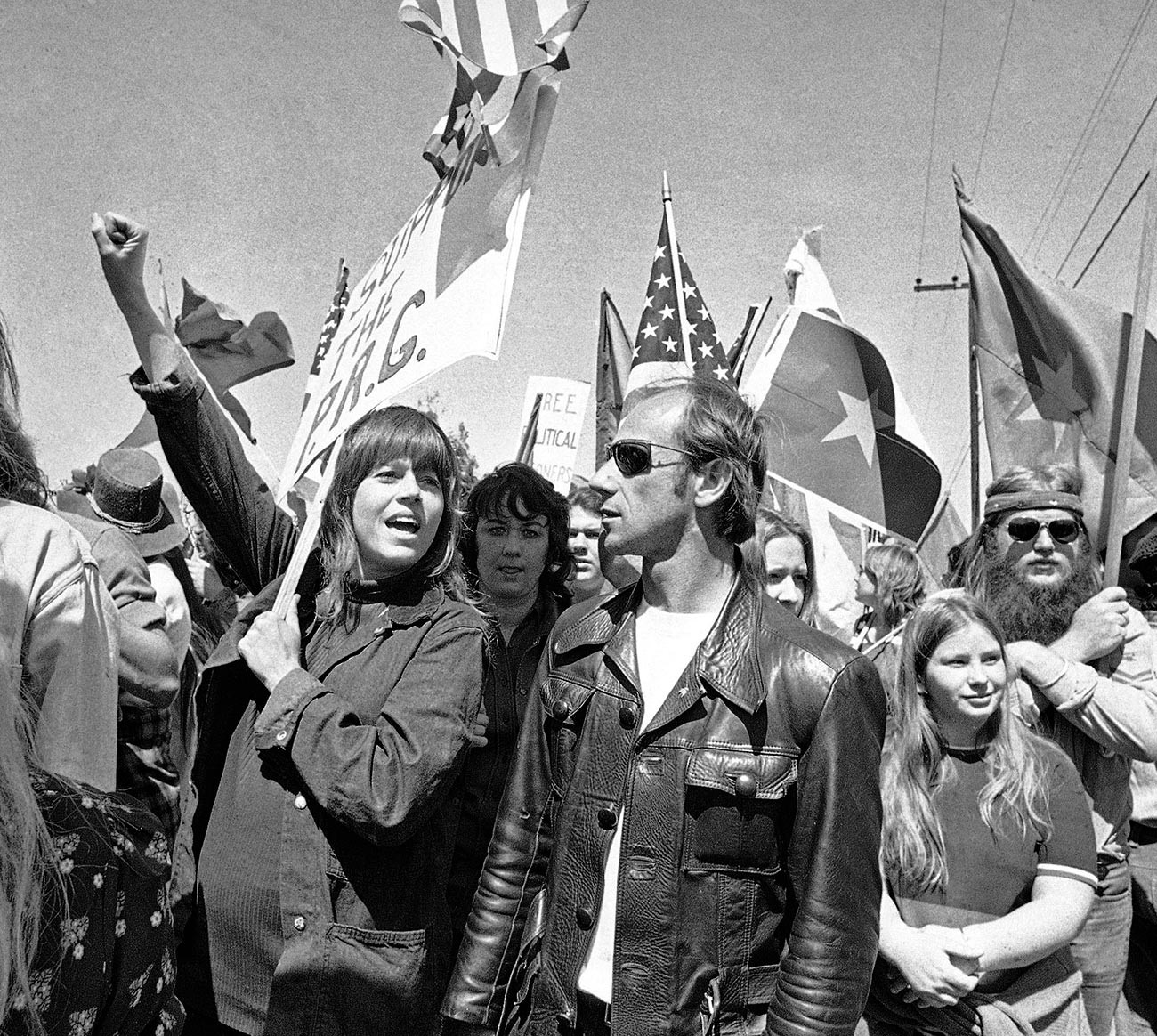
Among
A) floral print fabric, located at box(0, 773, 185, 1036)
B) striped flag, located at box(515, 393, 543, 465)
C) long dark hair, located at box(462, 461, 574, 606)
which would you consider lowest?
floral print fabric, located at box(0, 773, 185, 1036)

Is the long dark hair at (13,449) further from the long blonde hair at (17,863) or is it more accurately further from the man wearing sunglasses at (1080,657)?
the man wearing sunglasses at (1080,657)

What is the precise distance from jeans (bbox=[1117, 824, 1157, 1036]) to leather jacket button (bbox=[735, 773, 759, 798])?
2.67 metres

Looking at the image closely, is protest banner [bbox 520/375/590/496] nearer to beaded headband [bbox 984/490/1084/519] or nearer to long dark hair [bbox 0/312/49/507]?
beaded headband [bbox 984/490/1084/519]

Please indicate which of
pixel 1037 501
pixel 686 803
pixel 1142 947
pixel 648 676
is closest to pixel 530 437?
pixel 1037 501

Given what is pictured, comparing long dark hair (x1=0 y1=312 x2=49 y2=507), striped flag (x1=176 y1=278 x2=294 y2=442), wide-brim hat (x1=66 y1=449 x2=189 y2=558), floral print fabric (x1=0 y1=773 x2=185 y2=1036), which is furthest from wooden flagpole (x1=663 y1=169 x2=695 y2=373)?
floral print fabric (x1=0 y1=773 x2=185 y2=1036)

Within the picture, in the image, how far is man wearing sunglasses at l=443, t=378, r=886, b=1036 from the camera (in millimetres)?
2133

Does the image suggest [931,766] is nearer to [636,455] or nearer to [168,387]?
[636,455]

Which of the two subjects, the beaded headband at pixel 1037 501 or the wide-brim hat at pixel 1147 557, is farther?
the wide-brim hat at pixel 1147 557

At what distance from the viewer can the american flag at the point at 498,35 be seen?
3.26 metres

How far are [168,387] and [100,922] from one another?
177 cm

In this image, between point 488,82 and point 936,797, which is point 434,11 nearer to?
point 488,82

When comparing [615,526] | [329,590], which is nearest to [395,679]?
[329,590]

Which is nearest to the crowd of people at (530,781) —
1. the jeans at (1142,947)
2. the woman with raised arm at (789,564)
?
the jeans at (1142,947)

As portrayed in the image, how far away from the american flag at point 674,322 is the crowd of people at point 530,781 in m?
3.16
